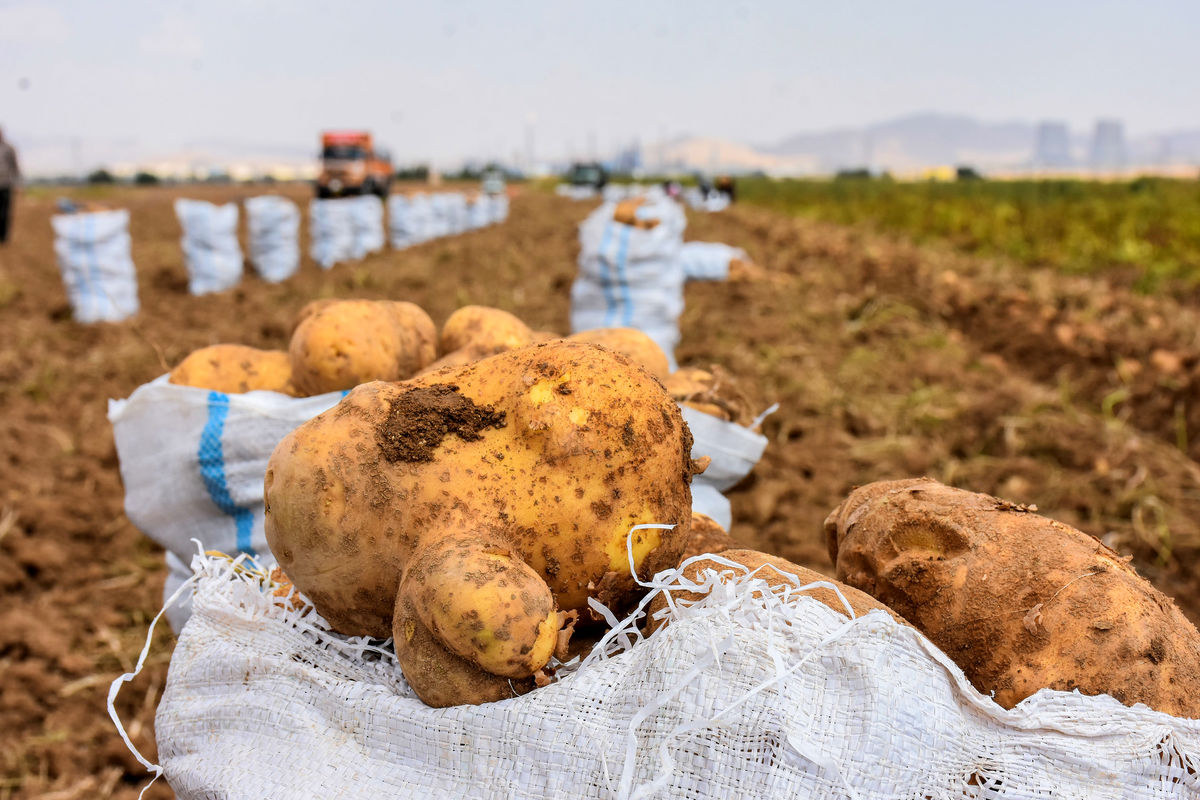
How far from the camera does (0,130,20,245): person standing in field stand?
40.9 ft

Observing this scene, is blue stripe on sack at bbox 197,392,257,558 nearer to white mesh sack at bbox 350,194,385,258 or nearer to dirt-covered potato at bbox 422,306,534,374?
dirt-covered potato at bbox 422,306,534,374

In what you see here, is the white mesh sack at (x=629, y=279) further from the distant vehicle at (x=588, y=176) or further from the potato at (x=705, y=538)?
the distant vehicle at (x=588, y=176)

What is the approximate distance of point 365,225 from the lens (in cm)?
1565

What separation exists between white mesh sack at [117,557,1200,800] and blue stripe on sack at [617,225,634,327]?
400 centimetres

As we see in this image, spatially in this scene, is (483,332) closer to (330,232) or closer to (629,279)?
(629,279)

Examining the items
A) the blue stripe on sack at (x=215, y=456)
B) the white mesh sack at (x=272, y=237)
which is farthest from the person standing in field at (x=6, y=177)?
the blue stripe on sack at (x=215, y=456)

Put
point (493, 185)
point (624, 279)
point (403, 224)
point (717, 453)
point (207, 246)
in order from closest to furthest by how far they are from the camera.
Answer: point (717, 453)
point (624, 279)
point (207, 246)
point (403, 224)
point (493, 185)

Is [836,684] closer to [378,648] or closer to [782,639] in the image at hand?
[782,639]

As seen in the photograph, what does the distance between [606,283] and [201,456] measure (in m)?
3.50

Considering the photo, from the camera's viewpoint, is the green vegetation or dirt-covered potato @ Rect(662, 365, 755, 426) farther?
the green vegetation

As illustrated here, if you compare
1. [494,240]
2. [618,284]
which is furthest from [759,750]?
[494,240]

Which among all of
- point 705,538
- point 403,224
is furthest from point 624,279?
point 403,224

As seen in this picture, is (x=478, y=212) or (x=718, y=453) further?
(x=478, y=212)

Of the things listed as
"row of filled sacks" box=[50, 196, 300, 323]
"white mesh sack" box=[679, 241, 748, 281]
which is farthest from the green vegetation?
"row of filled sacks" box=[50, 196, 300, 323]
